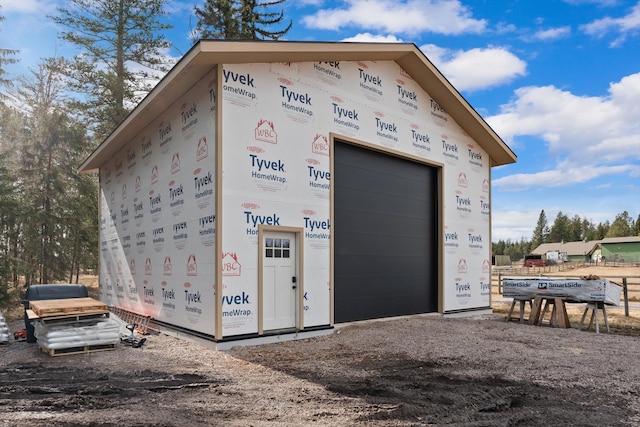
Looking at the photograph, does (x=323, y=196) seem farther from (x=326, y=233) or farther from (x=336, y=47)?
(x=336, y=47)

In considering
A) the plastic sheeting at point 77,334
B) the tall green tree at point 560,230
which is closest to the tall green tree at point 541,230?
the tall green tree at point 560,230

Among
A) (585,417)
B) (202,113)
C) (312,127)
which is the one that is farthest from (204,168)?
(585,417)

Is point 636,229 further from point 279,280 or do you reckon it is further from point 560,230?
point 279,280

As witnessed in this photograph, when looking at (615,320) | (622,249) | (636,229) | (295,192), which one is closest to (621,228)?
(636,229)

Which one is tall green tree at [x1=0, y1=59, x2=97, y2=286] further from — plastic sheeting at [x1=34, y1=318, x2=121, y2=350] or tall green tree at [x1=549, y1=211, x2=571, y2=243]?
tall green tree at [x1=549, y1=211, x2=571, y2=243]

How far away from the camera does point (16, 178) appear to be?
16781 millimetres

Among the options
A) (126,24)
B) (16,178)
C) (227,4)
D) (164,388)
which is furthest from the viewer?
(227,4)

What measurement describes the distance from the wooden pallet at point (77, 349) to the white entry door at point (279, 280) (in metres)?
2.81

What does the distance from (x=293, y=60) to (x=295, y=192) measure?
2.75 metres

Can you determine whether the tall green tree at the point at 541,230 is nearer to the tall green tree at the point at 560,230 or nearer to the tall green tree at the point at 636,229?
the tall green tree at the point at 560,230

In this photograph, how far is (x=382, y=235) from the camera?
11297mm

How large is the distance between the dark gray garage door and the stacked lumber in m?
4.66

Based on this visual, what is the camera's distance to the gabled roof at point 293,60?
797 cm

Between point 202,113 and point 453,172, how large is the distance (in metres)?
7.90
